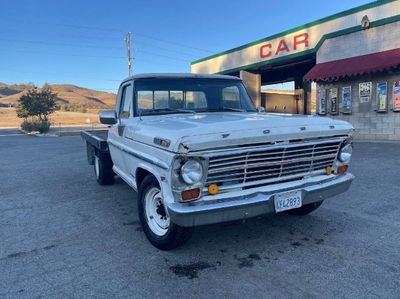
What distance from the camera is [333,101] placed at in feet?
53.3

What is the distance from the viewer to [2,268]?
354 cm

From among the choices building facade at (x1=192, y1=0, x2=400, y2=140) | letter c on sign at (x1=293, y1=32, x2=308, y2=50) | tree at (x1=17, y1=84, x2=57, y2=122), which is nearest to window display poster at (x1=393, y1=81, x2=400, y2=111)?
building facade at (x1=192, y1=0, x2=400, y2=140)

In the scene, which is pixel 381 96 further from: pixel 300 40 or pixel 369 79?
pixel 300 40

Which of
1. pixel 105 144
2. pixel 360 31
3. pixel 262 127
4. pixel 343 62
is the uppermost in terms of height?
pixel 360 31

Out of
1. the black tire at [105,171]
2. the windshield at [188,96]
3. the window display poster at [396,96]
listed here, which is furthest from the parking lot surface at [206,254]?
the window display poster at [396,96]

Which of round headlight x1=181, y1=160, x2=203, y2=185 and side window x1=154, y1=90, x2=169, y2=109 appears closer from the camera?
round headlight x1=181, y1=160, x2=203, y2=185

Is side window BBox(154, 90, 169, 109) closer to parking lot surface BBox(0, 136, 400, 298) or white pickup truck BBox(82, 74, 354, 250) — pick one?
white pickup truck BBox(82, 74, 354, 250)

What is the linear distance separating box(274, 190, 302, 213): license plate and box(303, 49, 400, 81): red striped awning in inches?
436

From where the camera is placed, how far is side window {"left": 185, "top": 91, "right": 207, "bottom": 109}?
16.8 ft

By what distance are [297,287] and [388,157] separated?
831cm

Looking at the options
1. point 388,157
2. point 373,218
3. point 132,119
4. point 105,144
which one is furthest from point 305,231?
point 388,157

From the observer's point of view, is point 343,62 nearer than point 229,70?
Yes

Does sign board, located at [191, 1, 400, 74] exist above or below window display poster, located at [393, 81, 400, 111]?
above

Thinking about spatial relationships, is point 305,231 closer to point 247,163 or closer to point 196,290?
point 247,163
